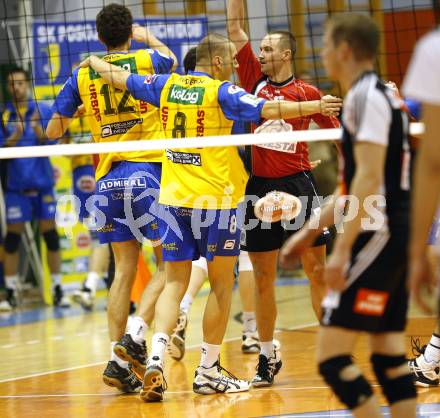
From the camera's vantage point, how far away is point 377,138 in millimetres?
4191

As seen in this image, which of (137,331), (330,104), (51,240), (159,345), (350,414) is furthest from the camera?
(51,240)

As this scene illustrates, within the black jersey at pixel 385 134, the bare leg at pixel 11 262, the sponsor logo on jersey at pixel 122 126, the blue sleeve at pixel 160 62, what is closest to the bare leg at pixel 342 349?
the black jersey at pixel 385 134

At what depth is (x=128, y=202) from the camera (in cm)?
712

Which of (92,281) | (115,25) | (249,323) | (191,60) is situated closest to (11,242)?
(92,281)

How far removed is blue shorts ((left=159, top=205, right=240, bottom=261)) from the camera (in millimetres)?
6652

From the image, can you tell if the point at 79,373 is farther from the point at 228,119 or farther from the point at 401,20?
the point at 401,20

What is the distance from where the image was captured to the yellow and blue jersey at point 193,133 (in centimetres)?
661

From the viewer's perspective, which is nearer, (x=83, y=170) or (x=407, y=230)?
(x=407, y=230)

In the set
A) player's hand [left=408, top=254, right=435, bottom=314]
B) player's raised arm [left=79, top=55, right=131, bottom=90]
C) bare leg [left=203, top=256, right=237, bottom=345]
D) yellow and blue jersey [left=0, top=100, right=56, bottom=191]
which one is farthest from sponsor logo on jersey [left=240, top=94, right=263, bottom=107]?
yellow and blue jersey [left=0, top=100, right=56, bottom=191]

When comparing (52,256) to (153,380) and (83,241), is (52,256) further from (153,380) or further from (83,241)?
(153,380)

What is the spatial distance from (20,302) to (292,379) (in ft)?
20.2

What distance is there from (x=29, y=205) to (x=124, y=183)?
5.31 meters

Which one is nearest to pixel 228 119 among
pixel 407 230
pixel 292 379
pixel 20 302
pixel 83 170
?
pixel 292 379

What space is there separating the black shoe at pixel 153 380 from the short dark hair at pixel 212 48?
2046 mm
